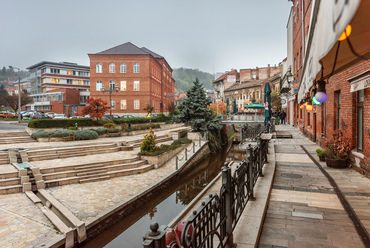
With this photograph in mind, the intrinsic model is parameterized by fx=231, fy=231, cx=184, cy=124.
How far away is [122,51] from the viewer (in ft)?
133

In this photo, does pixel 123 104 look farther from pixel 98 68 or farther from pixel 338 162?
pixel 338 162

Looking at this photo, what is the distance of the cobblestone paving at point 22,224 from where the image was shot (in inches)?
245

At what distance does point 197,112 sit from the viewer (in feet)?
82.8

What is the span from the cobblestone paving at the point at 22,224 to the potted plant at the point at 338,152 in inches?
367

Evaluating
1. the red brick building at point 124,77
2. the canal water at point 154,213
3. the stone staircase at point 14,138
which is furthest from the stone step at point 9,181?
the red brick building at point 124,77

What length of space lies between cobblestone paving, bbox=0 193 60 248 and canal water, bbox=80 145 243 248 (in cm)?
130

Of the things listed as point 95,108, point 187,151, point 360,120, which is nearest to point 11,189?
point 187,151

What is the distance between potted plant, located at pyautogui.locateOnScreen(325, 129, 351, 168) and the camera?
820cm

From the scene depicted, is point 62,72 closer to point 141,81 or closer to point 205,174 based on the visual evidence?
point 141,81

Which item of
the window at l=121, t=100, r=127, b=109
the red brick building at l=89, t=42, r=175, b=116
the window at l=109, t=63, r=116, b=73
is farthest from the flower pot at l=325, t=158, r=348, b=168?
the window at l=109, t=63, r=116, b=73

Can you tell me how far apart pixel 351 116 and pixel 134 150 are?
13.8 meters

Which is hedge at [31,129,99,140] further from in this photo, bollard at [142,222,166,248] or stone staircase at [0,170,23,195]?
bollard at [142,222,166,248]

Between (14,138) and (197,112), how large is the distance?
16.6 meters

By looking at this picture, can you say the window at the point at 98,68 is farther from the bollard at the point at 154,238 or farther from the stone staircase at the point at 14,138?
the bollard at the point at 154,238
